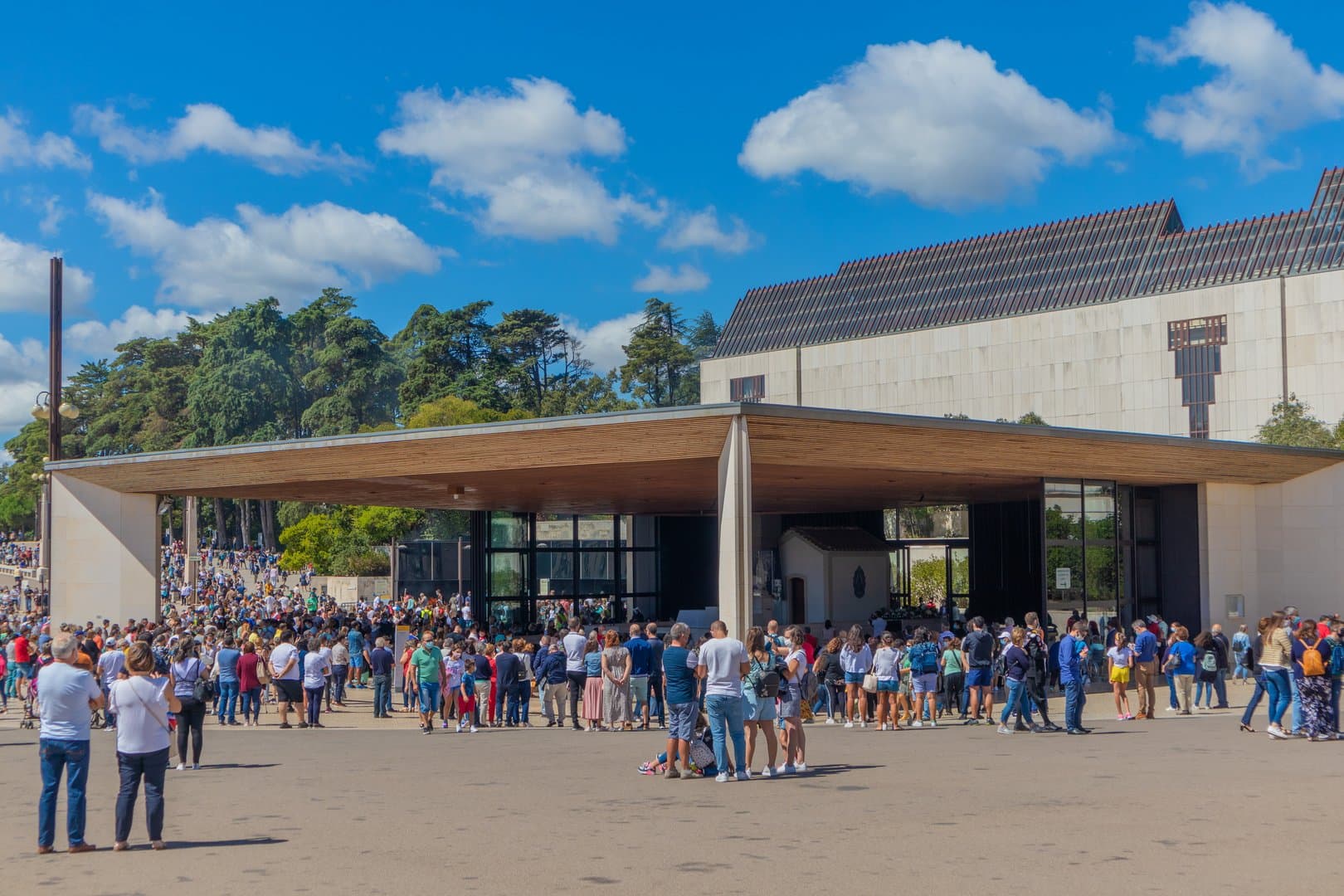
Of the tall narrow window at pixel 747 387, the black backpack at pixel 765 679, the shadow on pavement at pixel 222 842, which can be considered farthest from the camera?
the tall narrow window at pixel 747 387

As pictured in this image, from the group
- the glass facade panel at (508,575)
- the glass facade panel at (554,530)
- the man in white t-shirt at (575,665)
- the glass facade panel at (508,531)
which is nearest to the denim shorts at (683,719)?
the man in white t-shirt at (575,665)

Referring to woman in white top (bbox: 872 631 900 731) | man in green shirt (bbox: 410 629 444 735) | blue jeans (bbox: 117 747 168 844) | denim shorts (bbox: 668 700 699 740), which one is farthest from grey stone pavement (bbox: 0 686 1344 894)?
man in green shirt (bbox: 410 629 444 735)

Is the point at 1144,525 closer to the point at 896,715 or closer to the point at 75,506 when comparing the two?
the point at 896,715

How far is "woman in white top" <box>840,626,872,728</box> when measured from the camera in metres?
16.3

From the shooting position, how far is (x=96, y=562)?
2705 cm

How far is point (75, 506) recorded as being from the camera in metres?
26.8


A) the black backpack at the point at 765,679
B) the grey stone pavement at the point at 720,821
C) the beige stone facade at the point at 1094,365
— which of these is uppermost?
the beige stone facade at the point at 1094,365

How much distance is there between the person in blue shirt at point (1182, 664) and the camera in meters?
18.2

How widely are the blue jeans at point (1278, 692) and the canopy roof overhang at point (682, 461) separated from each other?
6065 millimetres

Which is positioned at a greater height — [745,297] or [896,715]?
[745,297]

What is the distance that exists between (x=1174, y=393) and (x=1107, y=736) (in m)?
57.8

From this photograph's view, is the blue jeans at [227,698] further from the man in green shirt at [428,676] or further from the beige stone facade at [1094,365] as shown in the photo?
the beige stone facade at [1094,365]

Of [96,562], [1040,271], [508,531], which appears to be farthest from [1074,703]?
[1040,271]

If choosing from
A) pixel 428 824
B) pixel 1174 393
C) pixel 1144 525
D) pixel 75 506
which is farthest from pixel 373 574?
pixel 428 824
